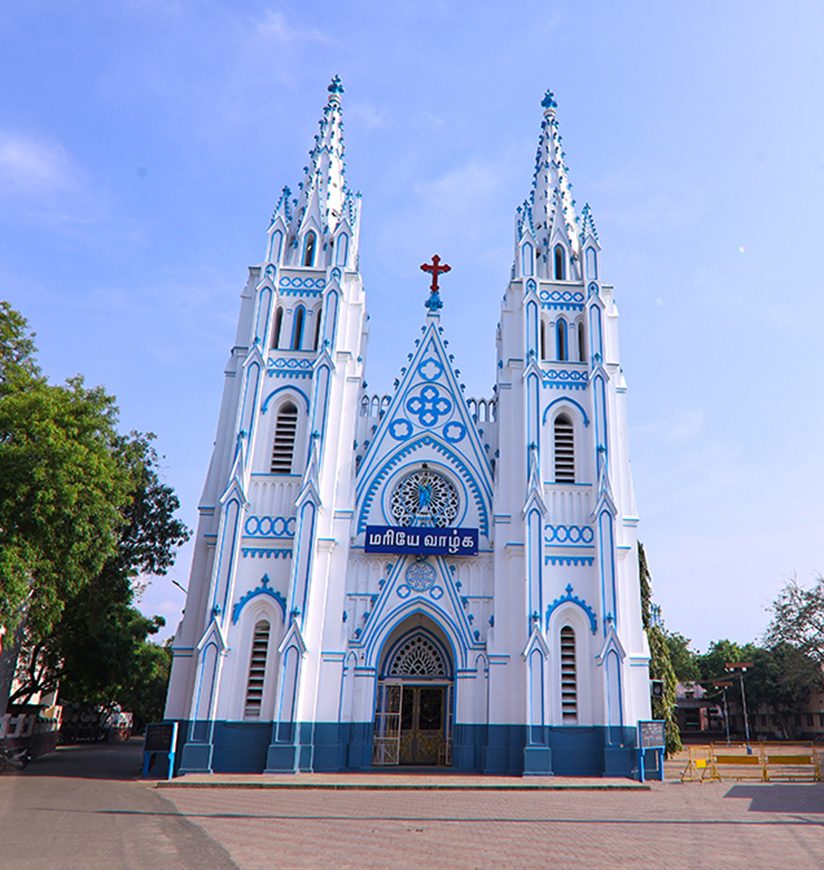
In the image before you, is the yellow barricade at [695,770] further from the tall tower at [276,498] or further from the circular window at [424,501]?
the tall tower at [276,498]

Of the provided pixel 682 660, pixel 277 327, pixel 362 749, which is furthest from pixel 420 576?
pixel 682 660

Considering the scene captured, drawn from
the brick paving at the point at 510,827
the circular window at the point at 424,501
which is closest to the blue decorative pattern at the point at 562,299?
the circular window at the point at 424,501

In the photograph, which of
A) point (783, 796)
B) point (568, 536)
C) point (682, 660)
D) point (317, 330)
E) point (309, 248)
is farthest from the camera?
point (682, 660)

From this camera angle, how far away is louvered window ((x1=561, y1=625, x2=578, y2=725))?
75.1 ft

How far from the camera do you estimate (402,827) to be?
485 inches

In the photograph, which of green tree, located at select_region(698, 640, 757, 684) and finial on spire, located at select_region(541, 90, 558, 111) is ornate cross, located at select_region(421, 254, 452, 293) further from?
green tree, located at select_region(698, 640, 757, 684)

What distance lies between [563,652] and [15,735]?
829 inches

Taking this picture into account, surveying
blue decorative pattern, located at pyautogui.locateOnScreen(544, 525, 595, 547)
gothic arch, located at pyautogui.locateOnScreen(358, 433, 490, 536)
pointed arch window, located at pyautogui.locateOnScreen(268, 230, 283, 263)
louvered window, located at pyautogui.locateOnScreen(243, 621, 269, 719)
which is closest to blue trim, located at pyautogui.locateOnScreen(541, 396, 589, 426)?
gothic arch, located at pyautogui.locateOnScreen(358, 433, 490, 536)

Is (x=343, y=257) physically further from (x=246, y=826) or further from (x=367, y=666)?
(x=246, y=826)

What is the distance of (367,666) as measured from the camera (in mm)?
23703

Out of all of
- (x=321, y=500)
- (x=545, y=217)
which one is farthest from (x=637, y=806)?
(x=545, y=217)

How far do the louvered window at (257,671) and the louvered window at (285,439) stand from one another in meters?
5.44

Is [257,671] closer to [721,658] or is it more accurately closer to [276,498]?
[276,498]

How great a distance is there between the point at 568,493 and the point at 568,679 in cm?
620
